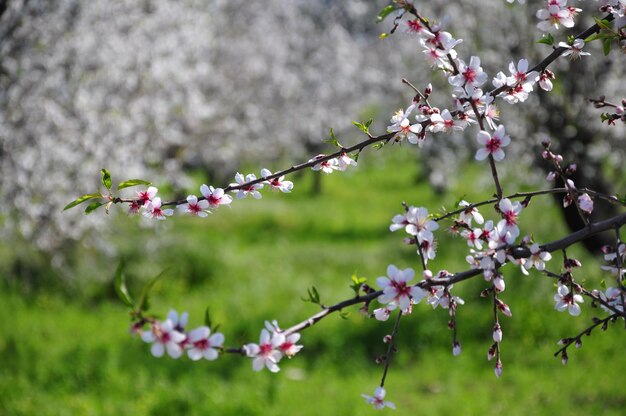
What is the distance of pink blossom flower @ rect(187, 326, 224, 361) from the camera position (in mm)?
1579

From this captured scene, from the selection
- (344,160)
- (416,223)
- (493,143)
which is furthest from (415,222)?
(344,160)

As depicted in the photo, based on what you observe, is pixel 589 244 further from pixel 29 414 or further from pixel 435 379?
pixel 29 414

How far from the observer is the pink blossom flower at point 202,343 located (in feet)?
5.18

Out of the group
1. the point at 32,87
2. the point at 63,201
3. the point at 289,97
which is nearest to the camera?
the point at 32,87

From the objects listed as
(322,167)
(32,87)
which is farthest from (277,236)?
(322,167)

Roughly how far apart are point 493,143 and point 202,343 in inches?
40.0

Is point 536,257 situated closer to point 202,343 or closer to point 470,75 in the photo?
point 470,75

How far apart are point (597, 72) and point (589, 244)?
2.01 m

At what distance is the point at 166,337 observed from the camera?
1559mm

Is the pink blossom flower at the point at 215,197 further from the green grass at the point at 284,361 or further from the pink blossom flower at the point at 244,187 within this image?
the green grass at the point at 284,361

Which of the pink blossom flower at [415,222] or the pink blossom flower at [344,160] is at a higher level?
the pink blossom flower at [415,222]

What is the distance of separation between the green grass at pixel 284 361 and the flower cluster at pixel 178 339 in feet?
5.84

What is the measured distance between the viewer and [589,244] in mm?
7773

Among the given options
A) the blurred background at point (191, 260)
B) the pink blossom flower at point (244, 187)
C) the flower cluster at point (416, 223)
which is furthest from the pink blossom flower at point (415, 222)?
the blurred background at point (191, 260)
